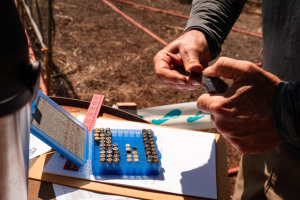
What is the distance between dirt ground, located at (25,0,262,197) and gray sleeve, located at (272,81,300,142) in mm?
1597

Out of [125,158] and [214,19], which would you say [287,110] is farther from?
[214,19]

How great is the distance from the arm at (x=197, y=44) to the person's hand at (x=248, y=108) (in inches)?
9.9

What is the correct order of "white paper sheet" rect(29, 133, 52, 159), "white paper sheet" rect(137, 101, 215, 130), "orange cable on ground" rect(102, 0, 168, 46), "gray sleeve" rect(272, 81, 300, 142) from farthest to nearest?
"orange cable on ground" rect(102, 0, 168, 46)
"white paper sheet" rect(137, 101, 215, 130)
"white paper sheet" rect(29, 133, 52, 159)
"gray sleeve" rect(272, 81, 300, 142)

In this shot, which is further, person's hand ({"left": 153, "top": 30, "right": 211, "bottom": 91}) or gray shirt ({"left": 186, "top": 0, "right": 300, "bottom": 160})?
person's hand ({"left": 153, "top": 30, "right": 211, "bottom": 91})

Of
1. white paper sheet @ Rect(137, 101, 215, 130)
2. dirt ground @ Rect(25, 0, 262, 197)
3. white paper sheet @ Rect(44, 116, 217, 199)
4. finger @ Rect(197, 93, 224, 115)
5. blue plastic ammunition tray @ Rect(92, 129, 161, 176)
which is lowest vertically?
dirt ground @ Rect(25, 0, 262, 197)

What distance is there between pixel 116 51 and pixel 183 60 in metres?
3.04

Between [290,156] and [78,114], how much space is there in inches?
37.8

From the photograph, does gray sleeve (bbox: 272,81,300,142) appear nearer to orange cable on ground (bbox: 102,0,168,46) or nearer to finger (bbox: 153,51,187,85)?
finger (bbox: 153,51,187,85)

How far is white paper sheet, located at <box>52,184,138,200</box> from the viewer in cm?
98

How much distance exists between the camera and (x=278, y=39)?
1.30 metres

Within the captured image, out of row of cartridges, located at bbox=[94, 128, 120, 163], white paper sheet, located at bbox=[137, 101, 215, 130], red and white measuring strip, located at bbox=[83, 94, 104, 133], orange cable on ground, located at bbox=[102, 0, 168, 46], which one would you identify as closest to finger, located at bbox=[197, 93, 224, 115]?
row of cartridges, located at bbox=[94, 128, 120, 163]

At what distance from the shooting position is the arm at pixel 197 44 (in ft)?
4.08

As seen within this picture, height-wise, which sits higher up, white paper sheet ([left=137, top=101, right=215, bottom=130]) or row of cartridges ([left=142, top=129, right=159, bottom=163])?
row of cartridges ([left=142, top=129, right=159, bottom=163])

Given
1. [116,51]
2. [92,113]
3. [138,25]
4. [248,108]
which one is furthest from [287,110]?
[138,25]
